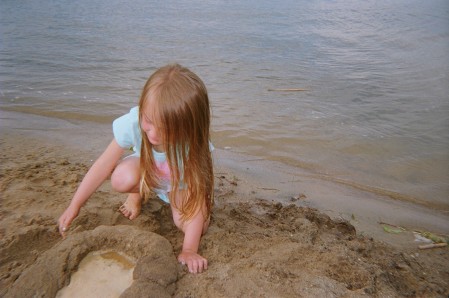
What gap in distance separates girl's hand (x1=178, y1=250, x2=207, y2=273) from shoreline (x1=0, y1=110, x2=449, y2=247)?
3.37ft

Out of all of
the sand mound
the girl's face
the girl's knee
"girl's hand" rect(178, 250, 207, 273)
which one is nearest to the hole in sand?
the sand mound

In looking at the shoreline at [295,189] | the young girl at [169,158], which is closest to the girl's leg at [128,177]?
the young girl at [169,158]

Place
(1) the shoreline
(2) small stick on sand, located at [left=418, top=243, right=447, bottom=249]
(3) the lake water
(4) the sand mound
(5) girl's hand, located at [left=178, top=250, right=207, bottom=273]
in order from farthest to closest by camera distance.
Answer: (3) the lake water < (1) the shoreline < (2) small stick on sand, located at [left=418, top=243, right=447, bottom=249] < (5) girl's hand, located at [left=178, top=250, right=207, bottom=273] < (4) the sand mound

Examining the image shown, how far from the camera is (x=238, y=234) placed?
2.30m

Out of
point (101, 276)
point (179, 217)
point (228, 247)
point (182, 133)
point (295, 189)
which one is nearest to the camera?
point (101, 276)

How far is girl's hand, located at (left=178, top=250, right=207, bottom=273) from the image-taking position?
1.84 meters

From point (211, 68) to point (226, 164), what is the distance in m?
3.52

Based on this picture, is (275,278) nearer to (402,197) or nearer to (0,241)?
(0,241)

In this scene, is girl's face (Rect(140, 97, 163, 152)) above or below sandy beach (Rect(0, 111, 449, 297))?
above

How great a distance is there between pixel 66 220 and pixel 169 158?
0.68 meters

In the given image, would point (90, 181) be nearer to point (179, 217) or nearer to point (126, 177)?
point (126, 177)

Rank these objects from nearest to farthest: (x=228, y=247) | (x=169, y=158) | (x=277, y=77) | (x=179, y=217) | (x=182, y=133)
Answer: 1. (x=182, y=133)
2. (x=169, y=158)
3. (x=228, y=247)
4. (x=179, y=217)
5. (x=277, y=77)

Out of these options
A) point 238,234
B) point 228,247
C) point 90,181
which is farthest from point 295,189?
point 90,181

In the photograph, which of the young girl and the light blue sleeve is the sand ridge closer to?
the young girl
